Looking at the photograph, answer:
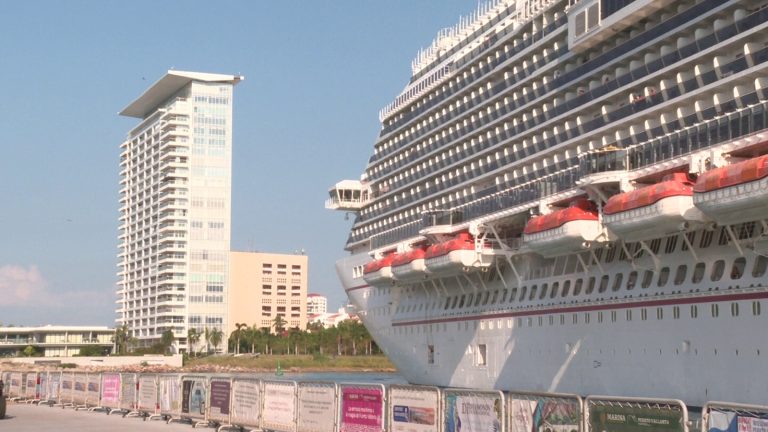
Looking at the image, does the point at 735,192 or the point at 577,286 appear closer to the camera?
the point at 735,192

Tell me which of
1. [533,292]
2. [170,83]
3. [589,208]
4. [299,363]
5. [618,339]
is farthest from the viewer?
[170,83]

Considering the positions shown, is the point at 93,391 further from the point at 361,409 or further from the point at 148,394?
the point at 361,409

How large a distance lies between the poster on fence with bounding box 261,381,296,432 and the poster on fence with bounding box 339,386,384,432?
2134mm

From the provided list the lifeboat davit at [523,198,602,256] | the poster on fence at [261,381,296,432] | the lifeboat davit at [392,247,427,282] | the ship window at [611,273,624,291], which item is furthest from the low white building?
the poster on fence at [261,381,296,432]

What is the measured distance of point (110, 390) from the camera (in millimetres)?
34062

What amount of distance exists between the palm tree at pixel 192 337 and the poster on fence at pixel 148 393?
13478 cm

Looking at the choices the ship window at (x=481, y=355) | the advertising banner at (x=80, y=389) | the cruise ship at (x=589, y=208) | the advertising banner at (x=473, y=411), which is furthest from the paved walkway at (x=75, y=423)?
the ship window at (x=481, y=355)

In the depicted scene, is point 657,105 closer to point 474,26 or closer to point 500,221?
point 500,221

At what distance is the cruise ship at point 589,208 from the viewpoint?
29.8 metres

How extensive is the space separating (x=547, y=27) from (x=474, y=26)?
11.8m

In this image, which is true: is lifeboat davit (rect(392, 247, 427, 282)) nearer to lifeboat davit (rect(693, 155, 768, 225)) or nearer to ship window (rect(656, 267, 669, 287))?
ship window (rect(656, 267, 669, 287))

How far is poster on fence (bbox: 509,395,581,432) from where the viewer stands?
15.3 m

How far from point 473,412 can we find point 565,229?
1859 centimetres

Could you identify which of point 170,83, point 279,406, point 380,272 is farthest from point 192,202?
point 279,406
